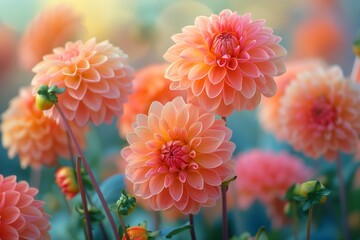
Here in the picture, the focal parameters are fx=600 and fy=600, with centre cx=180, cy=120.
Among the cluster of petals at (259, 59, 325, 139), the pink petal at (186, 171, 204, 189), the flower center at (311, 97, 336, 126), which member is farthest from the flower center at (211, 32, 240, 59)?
the cluster of petals at (259, 59, 325, 139)

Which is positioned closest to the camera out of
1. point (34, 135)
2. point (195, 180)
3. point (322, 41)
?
point (195, 180)

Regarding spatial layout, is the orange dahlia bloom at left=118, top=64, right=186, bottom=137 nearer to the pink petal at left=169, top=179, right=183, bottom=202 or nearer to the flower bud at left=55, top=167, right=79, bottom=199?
the flower bud at left=55, top=167, right=79, bottom=199

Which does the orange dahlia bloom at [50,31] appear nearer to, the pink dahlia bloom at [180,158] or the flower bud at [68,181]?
the flower bud at [68,181]

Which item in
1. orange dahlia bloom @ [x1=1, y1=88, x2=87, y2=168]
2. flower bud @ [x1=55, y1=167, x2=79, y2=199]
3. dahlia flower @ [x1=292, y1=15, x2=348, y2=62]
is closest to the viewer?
flower bud @ [x1=55, y1=167, x2=79, y2=199]

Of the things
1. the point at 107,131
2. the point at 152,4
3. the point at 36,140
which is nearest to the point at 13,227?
the point at 36,140

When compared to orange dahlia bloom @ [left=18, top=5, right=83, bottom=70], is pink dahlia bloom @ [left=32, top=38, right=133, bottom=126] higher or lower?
lower

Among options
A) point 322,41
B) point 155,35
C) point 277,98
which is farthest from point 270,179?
point 322,41

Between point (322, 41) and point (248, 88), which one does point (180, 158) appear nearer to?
point (248, 88)
